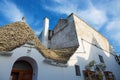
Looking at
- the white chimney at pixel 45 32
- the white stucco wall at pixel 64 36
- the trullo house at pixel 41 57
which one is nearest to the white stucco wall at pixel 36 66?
the trullo house at pixel 41 57

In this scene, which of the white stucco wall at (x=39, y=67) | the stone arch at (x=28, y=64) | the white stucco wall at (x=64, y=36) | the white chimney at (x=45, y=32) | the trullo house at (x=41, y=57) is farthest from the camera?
the white chimney at (x=45, y=32)

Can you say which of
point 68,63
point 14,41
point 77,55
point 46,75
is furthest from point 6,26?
point 77,55

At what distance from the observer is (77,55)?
38.1ft

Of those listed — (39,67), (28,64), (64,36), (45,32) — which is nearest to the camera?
(39,67)

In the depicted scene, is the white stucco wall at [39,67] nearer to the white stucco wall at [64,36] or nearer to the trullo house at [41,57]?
the trullo house at [41,57]

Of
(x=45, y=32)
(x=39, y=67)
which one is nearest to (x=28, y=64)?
(x=39, y=67)

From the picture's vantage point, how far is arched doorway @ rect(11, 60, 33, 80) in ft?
27.0

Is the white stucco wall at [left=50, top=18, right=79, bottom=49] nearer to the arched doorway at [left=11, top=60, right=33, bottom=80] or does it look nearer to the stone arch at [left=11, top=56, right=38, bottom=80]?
the stone arch at [left=11, top=56, right=38, bottom=80]

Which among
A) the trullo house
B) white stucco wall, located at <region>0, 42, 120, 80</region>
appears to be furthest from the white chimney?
white stucco wall, located at <region>0, 42, 120, 80</region>

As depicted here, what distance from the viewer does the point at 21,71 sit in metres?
8.44

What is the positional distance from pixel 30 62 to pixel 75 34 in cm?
688

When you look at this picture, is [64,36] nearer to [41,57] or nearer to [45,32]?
[45,32]

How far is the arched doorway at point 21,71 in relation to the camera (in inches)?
324

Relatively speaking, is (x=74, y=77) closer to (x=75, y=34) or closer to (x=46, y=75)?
(x=46, y=75)
